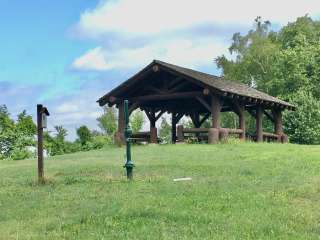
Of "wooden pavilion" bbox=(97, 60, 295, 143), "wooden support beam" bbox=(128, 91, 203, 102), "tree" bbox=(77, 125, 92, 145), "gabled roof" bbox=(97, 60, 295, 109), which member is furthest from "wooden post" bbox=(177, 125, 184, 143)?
"tree" bbox=(77, 125, 92, 145)

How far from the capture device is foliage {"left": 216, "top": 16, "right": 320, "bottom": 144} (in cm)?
3669

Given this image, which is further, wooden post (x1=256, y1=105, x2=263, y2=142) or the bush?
the bush

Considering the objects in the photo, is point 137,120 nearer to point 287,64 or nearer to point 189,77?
point 287,64

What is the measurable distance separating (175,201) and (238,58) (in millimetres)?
49607

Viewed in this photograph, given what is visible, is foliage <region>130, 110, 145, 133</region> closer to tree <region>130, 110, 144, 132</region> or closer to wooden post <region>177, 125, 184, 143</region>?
tree <region>130, 110, 144, 132</region>

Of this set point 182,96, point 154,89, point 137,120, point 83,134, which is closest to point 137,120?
point 137,120

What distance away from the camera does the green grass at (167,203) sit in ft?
23.4

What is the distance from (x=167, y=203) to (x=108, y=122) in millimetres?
41143

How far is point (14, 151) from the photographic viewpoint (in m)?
32.9

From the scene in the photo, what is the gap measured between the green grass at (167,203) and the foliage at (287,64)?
23169 millimetres

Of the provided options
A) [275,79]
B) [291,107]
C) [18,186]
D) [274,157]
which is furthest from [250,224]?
[275,79]

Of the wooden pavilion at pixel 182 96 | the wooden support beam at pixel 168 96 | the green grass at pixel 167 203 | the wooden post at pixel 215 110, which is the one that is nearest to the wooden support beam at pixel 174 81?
the wooden pavilion at pixel 182 96

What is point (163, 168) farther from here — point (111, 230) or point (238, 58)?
point (238, 58)

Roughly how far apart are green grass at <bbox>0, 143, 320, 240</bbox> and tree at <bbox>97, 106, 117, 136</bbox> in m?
35.1
